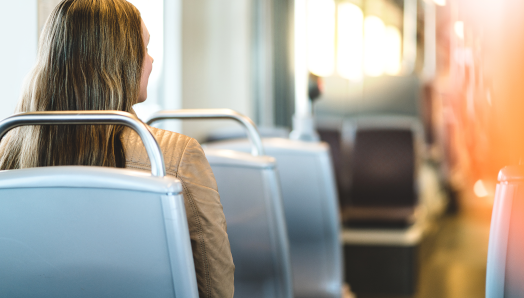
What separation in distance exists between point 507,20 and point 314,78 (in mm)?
2072

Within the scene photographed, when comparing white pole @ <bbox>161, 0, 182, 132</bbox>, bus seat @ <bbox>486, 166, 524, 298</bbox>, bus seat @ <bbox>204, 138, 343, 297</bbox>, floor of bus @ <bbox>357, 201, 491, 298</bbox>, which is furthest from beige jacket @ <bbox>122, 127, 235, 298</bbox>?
white pole @ <bbox>161, 0, 182, 132</bbox>

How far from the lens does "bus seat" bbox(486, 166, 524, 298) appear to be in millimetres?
761

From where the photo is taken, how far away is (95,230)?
0.71 m

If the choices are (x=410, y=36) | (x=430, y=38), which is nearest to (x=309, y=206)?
(x=410, y=36)

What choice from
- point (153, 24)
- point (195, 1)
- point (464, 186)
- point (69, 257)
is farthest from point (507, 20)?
point (464, 186)

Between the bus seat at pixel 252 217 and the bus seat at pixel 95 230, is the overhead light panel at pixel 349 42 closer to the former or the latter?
the bus seat at pixel 252 217

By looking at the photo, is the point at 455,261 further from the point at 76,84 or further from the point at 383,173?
the point at 76,84

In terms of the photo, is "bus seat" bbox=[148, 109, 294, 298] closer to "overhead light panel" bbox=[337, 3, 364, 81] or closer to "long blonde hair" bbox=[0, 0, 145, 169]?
"long blonde hair" bbox=[0, 0, 145, 169]

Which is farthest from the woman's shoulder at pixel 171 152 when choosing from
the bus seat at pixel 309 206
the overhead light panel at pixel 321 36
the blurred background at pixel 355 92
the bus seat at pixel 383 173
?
the overhead light panel at pixel 321 36

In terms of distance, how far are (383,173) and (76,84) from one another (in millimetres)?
2397

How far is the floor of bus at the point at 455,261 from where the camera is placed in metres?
2.88

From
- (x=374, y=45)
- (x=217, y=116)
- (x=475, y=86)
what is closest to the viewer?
(x=217, y=116)

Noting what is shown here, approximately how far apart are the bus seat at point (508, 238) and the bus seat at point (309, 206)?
0.93 metres

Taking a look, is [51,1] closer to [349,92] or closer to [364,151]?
[364,151]
